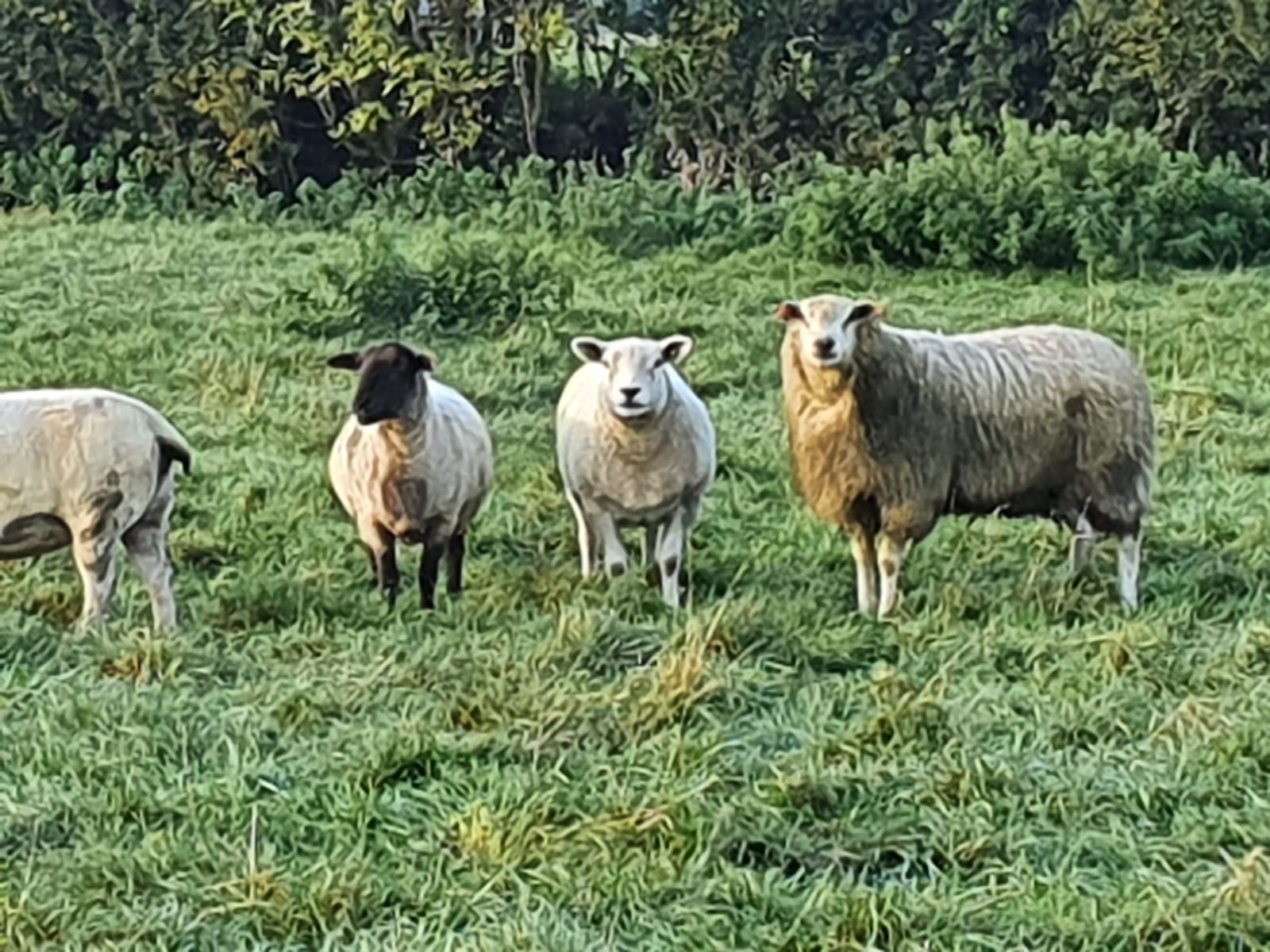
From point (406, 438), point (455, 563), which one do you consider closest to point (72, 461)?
point (406, 438)

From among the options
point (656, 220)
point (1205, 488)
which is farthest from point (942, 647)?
point (656, 220)

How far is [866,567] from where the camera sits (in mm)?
7449

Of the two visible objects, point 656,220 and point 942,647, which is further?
point 656,220

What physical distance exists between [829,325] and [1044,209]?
6.94 meters

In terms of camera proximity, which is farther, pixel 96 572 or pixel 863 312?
pixel 863 312

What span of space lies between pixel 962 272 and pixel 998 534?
555cm

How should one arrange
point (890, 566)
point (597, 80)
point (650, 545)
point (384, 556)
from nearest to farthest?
point (890, 566), point (384, 556), point (650, 545), point (597, 80)

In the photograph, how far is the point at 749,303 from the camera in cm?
1288

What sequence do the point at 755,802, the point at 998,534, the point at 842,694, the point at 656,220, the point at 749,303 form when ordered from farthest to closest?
1. the point at 656,220
2. the point at 749,303
3. the point at 998,534
4. the point at 842,694
5. the point at 755,802

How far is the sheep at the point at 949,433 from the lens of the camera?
7332 mm

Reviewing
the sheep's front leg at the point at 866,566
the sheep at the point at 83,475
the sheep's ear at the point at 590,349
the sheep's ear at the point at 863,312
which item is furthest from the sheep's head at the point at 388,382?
the sheep's front leg at the point at 866,566

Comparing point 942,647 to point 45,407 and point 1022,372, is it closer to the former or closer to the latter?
point 1022,372

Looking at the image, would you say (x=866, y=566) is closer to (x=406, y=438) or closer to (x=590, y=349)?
(x=590, y=349)

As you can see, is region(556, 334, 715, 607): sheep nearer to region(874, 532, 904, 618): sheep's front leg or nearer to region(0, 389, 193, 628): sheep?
region(874, 532, 904, 618): sheep's front leg
